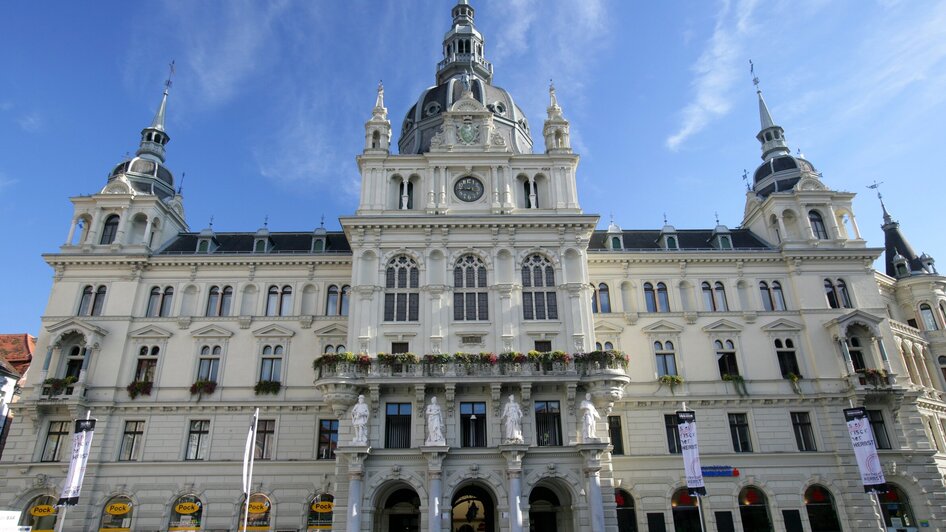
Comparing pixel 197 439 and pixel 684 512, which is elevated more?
pixel 197 439

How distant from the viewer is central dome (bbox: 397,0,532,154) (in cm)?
4431

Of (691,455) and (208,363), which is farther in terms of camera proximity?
(208,363)

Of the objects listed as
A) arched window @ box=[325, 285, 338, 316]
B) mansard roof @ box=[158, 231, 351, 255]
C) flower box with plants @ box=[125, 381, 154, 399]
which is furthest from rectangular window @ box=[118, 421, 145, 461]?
arched window @ box=[325, 285, 338, 316]

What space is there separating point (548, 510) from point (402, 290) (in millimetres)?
14799

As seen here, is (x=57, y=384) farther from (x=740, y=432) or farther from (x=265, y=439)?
(x=740, y=432)

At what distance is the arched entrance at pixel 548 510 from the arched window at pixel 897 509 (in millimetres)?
18424

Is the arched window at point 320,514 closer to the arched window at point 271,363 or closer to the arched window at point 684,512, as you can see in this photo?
the arched window at point 271,363

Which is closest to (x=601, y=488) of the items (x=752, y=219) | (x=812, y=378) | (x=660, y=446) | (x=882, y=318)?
(x=660, y=446)

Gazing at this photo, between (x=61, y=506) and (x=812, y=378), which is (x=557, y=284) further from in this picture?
(x=61, y=506)

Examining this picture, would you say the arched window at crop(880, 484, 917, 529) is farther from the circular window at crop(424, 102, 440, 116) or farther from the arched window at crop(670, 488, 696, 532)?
the circular window at crop(424, 102, 440, 116)

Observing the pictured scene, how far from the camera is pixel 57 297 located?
39656 millimetres

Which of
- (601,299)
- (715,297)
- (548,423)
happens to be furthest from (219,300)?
(715,297)

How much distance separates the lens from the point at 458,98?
4441 cm

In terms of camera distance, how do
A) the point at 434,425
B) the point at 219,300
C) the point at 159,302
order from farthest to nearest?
the point at 219,300, the point at 159,302, the point at 434,425
